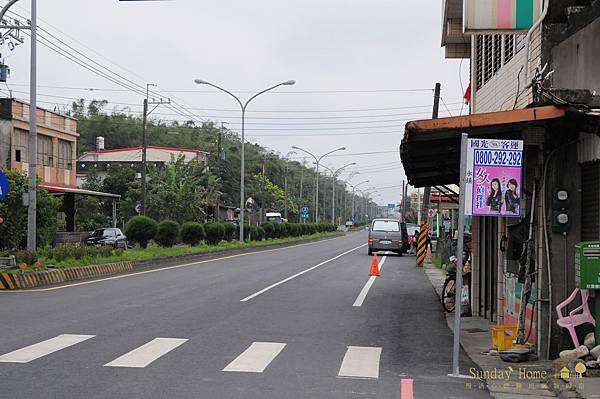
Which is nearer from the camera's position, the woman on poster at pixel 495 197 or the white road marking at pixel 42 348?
the white road marking at pixel 42 348

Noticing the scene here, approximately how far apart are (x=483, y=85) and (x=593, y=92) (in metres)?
6.08

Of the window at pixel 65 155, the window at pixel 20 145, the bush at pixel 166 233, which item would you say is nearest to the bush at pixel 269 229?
the window at pixel 65 155

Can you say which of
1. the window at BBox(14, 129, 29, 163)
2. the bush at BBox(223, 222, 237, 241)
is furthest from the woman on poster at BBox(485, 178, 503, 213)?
the window at BBox(14, 129, 29, 163)

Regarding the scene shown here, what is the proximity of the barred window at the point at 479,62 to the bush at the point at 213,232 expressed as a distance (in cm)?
2817

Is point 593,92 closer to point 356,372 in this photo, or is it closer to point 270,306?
point 356,372

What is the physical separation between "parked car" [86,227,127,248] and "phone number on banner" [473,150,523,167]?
112 feet

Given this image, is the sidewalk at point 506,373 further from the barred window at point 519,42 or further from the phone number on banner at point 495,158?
the barred window at point 519,42

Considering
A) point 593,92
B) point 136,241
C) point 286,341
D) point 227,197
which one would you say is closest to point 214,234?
point 136,241

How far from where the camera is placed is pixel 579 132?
10.1m

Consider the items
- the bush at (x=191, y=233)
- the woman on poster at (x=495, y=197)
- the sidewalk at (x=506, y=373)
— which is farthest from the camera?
the bush at (x=191, y=233)

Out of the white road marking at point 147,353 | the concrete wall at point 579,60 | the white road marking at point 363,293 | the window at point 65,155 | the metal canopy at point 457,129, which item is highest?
the window at point 65,155

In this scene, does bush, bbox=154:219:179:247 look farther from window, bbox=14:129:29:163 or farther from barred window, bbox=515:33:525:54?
barred window, bbox=515:33:525:54

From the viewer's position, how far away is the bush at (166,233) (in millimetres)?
36906

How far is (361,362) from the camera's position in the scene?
33.7 ft
